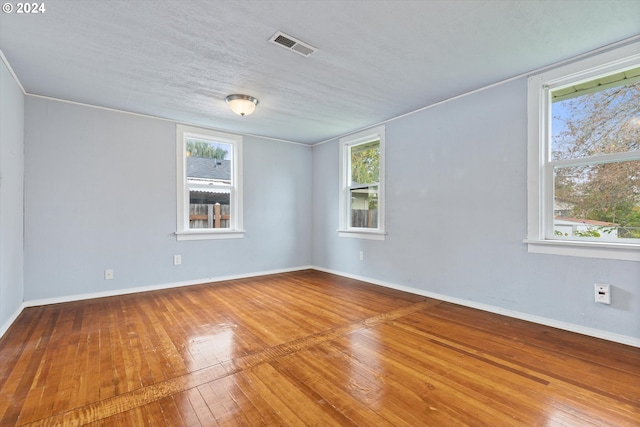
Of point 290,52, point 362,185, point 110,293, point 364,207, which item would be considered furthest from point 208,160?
point 290,52

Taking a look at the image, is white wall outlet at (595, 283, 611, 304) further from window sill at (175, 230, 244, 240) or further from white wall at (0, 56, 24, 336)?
white wall at (0, 56, 24, 336)

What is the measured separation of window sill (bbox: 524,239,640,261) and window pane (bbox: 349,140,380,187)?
227 centimetres

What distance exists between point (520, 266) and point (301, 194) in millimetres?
3743

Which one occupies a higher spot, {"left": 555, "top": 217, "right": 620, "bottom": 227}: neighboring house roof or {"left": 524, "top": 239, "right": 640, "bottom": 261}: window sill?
{"left": 555, "top": 217, "right": 620, "bottom": 227}: neighboring house roof

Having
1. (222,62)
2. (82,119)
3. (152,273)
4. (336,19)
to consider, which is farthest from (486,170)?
(82,119)

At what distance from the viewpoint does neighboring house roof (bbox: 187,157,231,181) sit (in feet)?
14.9

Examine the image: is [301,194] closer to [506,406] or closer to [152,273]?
[152,273]

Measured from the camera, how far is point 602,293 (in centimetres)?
248

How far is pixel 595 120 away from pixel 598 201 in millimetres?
716

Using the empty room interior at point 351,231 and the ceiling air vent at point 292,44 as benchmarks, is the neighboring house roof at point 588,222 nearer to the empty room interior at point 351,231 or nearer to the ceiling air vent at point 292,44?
the empty room interior at point 351,231

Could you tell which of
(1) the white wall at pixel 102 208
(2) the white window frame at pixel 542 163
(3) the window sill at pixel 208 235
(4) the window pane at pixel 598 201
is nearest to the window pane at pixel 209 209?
(3) the window sill at pixel 208 235

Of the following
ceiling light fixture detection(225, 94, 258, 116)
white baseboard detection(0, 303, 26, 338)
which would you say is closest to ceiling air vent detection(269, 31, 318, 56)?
ceiling light fixture detection(225, 94, 258, 116)

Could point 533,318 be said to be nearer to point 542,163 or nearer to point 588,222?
point 588,222

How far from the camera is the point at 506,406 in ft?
5.37
